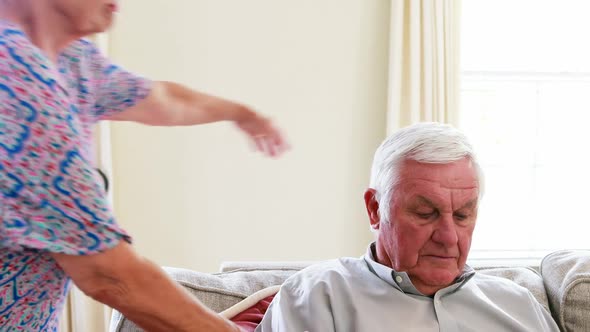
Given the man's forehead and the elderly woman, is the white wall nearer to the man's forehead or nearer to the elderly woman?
the man's forehead

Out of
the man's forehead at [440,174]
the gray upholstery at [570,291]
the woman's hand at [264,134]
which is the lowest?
the gray upholstery at [570,291]

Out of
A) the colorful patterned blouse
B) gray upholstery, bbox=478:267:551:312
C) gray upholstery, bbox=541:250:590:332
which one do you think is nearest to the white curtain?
gray upholstery, bbox=478:267:551:312

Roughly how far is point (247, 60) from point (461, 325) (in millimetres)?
2346

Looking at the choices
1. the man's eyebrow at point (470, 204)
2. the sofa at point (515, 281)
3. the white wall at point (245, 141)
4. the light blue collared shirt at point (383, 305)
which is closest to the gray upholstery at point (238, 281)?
the sofa at point (515, 281)

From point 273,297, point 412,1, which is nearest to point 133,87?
point 273,297

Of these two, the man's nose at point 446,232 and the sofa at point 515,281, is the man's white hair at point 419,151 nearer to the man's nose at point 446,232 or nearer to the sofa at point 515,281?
the man's nose at point 446,232

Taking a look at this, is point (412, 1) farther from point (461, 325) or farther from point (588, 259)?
point (461, 325)

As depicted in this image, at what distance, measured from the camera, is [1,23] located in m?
0.96

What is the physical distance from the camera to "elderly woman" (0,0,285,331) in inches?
36.6

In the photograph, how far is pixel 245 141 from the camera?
3766 mm

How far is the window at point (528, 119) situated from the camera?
13.6ft

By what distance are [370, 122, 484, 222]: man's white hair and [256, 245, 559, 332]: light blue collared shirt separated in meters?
0.16

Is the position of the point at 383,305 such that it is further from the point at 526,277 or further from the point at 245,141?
the point at 245,141

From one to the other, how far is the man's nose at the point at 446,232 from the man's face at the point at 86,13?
97 cm
